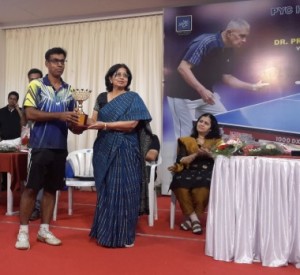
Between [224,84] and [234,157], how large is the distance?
2.61 m

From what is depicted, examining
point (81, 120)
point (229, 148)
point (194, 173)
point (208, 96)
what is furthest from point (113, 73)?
point (208, 96)

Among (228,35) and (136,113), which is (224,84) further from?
(136,113)

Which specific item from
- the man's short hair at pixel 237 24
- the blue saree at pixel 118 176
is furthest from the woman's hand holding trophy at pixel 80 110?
the man's short hair at pixel 237 24

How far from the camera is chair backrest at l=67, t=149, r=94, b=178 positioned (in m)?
4.09

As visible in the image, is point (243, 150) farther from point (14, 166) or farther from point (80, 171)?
point (14, 166)

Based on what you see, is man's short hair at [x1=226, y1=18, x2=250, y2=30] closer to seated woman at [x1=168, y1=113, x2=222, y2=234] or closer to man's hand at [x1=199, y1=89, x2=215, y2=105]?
man's hand at [x1=199, y1=89, x2=215, y2=105]

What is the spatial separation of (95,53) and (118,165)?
3.63 meters

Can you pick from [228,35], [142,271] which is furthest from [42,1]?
[142,271]

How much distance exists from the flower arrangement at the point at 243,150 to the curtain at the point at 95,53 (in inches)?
121

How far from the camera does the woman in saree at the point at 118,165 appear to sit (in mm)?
2703

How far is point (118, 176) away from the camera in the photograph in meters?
2.72

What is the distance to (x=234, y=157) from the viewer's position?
96.3 inches

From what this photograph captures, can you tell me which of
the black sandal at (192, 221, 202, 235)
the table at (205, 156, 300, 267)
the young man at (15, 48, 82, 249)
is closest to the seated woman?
the black sandal at (192, 221, 202, 235)

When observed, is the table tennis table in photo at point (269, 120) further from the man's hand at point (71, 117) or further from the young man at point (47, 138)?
the man's hand at point (71, 117)
